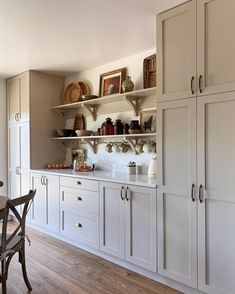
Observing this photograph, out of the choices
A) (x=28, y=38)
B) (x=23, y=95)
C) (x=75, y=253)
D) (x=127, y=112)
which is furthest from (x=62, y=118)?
(x=75, y=253)

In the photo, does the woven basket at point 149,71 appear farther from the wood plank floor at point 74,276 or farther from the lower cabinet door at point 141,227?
the wood plank floor at point 74,276

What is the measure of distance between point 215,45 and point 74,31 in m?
1.36

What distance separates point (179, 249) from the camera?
2.25 meters

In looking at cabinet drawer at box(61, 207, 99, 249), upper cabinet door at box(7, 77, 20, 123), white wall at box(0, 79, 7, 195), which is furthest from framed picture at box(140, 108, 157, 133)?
white wall at box(0, 79, 7, 195)

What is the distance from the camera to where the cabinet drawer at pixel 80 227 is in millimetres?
3053

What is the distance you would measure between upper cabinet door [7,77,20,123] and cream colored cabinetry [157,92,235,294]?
277 cm

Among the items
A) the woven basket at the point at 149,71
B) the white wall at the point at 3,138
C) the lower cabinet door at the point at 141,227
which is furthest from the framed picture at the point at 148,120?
the white wall at the point at 3,138

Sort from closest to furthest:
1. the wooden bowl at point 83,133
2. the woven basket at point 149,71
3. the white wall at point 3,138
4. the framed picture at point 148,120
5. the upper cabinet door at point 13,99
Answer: the woven basket at point 149,71, the framed picture at point 148,120, the wooden bowl at point 83,133, the upper cabinet door at point 13,99, the white wall at point 3,138

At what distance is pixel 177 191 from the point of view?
2254 mm

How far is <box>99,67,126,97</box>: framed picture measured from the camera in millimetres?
3482

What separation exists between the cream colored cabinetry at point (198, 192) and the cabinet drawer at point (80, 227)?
2.96 ft

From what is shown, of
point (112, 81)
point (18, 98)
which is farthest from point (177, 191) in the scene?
point (18, 98)

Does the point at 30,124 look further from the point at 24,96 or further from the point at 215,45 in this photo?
the point at 215,45

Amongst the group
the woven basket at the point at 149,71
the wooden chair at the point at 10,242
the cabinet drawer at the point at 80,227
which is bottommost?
the cabinet drawer at the point at 80,227
